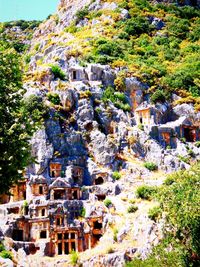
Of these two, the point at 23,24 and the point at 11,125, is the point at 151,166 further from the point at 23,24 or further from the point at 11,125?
the point at 23,24

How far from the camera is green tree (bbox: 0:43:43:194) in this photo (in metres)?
18.6

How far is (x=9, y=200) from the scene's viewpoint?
193 ft

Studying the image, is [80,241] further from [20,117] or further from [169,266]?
[20,117]

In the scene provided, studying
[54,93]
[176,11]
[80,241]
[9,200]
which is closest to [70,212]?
[80,241]

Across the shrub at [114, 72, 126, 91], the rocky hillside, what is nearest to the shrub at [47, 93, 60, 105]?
the rocky hillside

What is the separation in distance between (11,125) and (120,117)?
50967mm

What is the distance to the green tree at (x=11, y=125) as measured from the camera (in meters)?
18.6

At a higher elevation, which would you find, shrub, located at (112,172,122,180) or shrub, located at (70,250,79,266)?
shrub, located at (112,172,122,180)

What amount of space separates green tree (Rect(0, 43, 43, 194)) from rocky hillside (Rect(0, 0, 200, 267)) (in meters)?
30.8

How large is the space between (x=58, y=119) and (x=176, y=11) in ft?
201

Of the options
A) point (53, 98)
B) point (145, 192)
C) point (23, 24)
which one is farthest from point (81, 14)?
point (145, 192)

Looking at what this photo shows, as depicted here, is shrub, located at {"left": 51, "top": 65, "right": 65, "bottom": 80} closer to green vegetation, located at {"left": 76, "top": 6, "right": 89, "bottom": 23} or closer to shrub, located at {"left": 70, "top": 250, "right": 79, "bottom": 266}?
shrub, located at {"left": 70, "top": 250, "right": 79, "bottom": 266}

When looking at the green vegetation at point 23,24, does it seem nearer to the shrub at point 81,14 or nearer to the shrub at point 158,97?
the shrub at point 81,14

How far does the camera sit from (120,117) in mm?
69812
